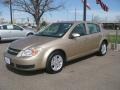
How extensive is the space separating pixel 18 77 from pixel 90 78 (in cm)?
202

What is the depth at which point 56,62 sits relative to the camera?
6180mm

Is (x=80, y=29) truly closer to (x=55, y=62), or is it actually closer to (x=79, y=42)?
(x=79, y=42)

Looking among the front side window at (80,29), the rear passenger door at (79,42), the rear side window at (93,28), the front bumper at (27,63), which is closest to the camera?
the front bumper at (27,63)

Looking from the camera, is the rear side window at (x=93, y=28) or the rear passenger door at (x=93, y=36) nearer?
the rear passenger door at (x=93, y=36)

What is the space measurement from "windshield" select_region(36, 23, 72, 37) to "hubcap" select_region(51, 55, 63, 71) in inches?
30.6

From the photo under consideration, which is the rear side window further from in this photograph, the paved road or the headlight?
the headlight

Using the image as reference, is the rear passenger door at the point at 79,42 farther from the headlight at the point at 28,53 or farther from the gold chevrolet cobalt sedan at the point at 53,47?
the headlight at the point at 28,53

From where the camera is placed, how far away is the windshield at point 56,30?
6749 millimetres

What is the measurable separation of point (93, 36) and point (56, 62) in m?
2.28

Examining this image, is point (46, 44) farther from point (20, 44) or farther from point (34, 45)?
point (20, 44)

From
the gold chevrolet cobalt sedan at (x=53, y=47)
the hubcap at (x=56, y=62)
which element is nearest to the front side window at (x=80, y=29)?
the gold chevrolet cobalt sedan at (x=53, y=47)

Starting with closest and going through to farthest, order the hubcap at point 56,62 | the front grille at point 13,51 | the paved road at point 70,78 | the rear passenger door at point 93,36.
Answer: the paved road at point 70,78
the front grille at point 13,51
the hubcap at point 56,62
the rear passenger door at point 93,36

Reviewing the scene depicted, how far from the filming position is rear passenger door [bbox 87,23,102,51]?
7.59 m

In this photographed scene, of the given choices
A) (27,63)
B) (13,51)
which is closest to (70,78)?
(27,63)
